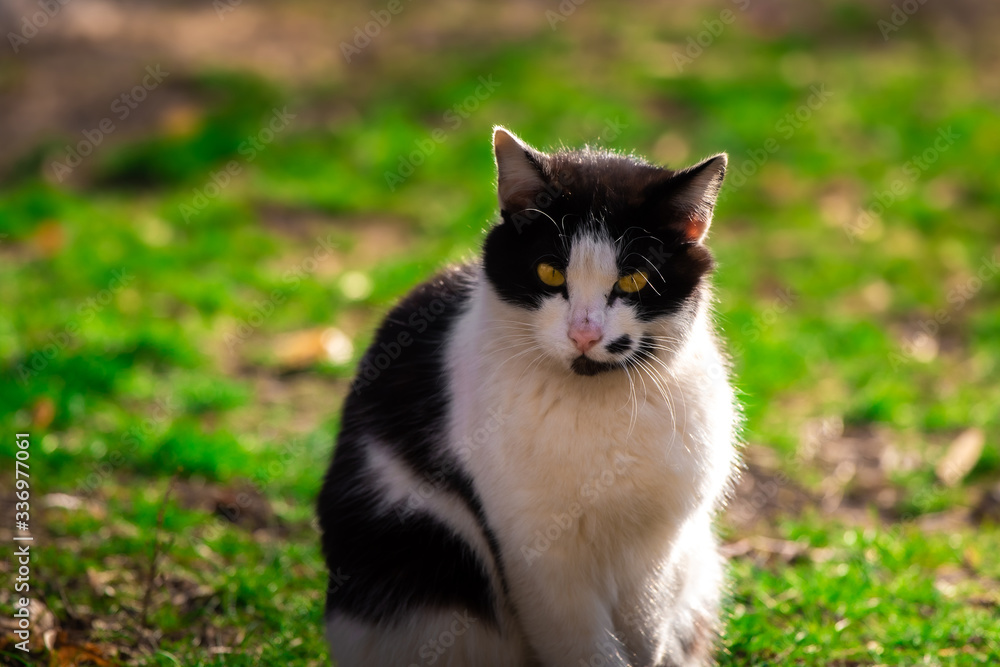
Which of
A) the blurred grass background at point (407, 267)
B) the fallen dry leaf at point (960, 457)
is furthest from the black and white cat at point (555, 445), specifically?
the fallen dry leaf at point (960, 457)

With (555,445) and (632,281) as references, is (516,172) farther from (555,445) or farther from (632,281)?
(555,445)

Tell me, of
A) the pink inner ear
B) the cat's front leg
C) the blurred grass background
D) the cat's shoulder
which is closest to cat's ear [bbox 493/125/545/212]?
the cat's shoulder

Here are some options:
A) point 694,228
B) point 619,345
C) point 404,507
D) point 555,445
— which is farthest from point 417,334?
point 694,228

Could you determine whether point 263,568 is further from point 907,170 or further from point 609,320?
point 907,170

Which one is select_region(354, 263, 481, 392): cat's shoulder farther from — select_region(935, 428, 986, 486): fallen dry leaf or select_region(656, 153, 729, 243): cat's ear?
select_region(935, 428, 986, 486): fallen dry leaf

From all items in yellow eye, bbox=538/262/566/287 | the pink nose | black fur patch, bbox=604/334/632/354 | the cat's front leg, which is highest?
yellow eye, bbox=538/262/566/287

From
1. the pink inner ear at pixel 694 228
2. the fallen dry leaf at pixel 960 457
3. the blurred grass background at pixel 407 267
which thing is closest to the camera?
the pink inner ear at pixel 694 228

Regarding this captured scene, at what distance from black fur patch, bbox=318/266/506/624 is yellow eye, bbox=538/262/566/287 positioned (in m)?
0.52

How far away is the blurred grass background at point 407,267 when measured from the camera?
3.77 metres

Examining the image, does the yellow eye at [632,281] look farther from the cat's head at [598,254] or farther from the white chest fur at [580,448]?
the white chest fur at [580,448]

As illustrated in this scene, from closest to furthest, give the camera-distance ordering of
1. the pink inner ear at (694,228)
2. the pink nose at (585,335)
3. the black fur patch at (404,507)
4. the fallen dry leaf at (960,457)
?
the pink nose at (585,335) < the pink inner ear at (694,228) < the black fur patch at (404,507) < the fallen dry leaf at (960,457)

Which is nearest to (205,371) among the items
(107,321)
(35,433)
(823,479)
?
Result: (107,321)

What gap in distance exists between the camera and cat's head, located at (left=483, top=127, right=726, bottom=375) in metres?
2.68

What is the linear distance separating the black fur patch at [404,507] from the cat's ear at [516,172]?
48cm
